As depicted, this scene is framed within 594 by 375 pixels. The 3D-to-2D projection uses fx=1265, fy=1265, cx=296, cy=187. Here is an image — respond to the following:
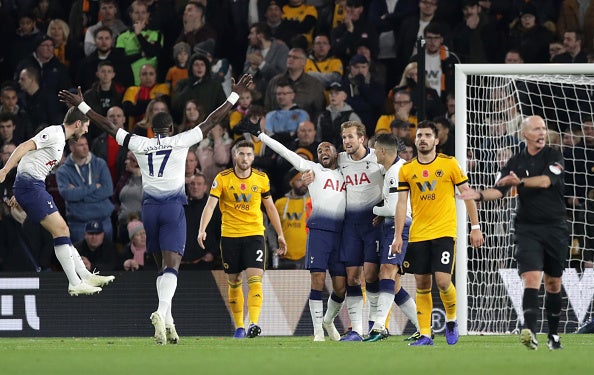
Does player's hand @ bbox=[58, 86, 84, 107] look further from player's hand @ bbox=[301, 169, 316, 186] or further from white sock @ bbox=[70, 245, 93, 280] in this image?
player's hand @ bbox=[301, 169, 316, 186]

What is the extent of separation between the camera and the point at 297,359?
431 inches

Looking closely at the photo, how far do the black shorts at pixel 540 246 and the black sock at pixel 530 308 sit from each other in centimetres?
23

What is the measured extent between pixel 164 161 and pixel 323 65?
6.96 metres

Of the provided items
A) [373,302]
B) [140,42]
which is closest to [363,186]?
[373,302]

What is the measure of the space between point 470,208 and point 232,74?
8877 millimetres

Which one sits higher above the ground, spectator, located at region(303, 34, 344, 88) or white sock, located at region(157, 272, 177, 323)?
spectator, located at region(303, 34, 344, 88)

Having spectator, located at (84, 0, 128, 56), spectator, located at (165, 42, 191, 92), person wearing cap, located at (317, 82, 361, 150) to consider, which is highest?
spectator, located at (84, 0, 128, 56)

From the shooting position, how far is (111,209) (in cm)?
1906

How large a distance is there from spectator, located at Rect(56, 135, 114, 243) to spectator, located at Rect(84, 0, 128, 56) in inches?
143

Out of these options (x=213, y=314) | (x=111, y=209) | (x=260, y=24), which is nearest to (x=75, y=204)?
(x=111, y=209)

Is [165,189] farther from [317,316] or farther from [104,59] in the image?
[104,59]

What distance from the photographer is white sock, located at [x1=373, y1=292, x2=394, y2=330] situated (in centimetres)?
1483

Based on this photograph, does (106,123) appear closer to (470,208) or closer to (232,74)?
(470,208)

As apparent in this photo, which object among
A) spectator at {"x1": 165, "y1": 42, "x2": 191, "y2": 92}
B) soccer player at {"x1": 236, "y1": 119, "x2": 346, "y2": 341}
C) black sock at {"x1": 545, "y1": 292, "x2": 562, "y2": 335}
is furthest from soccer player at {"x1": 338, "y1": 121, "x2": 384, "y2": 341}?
spectator at {"x1": 165, "y1": 42, "x2": 191, "y2": 92}
